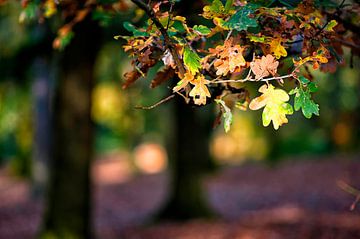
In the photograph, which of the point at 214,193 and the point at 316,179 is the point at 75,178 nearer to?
the point at 214,193

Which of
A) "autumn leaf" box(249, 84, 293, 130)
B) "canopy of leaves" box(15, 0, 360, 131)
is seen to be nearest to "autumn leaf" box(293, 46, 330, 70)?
"canopy of leaves" box(15, 0, 360, 131)

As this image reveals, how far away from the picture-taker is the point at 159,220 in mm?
9414

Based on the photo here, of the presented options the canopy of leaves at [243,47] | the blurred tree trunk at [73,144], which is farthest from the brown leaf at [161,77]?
the blurred tree trunk at [73,144]

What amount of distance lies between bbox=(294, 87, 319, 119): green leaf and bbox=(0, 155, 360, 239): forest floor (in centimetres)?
148

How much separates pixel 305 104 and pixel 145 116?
21.3 meters

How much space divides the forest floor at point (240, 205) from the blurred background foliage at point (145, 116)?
2010mm

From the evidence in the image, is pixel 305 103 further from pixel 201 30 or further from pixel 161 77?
pixel 161 77

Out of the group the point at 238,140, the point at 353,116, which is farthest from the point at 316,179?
the point at 238,140

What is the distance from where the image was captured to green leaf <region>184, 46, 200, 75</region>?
2.17 metres

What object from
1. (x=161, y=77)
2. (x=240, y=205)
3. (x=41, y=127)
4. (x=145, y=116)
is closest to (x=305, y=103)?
(x=161, y=77)

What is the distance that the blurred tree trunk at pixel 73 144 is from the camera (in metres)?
6.38

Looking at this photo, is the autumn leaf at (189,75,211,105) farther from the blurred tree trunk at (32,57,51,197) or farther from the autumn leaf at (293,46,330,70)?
the blurred tree trunk at (32,57,51,197)

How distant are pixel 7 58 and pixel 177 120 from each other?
12.3ft

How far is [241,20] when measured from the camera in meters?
2.11
